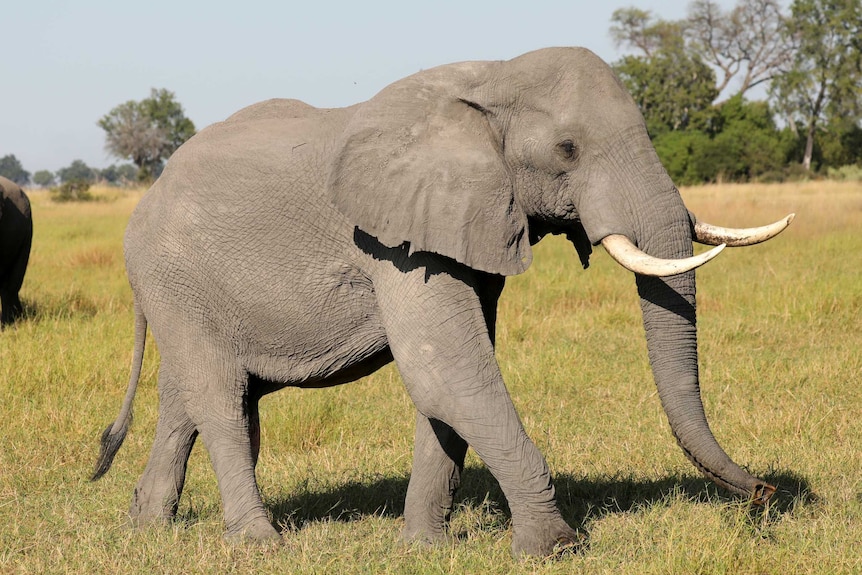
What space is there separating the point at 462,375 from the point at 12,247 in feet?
25.9

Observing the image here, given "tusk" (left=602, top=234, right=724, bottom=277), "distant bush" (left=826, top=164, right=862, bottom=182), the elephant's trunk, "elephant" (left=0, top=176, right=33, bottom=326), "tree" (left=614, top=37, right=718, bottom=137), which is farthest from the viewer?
"tree" (left=614, top=37, right=718, bottom=137)

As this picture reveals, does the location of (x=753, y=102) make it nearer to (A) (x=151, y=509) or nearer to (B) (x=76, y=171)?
(A) (x=151, y=509)

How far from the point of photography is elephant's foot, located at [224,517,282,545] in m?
4.20

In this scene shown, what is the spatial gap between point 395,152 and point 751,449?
2.87 metres

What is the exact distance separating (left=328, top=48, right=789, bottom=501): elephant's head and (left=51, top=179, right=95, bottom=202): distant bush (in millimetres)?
26440

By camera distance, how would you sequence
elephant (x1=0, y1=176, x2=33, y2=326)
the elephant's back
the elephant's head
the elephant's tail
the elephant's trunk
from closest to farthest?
the elephant's head
the elephant's trunk
the elephant's back
the elephant's tail
elephant (x1=0, y1=176, x2=33, y2=326)

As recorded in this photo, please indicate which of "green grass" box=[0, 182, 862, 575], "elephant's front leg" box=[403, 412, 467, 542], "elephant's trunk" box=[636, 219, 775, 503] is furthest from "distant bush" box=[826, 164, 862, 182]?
"elephant's trunk" box=[636, 219, 775, 503]

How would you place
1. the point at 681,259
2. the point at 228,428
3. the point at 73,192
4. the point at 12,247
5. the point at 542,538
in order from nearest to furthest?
the point at 681,259, the point at 542,538, the point at 228,428, the point at 12,247, the point at 73,192

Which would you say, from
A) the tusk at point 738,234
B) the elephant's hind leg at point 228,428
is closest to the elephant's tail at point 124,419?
the elephant's hind leg at point 228,428

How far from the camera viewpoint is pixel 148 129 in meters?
55.9

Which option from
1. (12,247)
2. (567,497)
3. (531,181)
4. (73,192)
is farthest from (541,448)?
(73,192)

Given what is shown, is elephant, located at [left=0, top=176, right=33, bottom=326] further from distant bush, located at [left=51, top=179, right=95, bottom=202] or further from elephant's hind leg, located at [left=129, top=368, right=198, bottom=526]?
distant bush, located at [left=51, top=179, right=95, bottom=202]

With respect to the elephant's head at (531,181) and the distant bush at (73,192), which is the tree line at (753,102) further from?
the elephant's head at (531,181)

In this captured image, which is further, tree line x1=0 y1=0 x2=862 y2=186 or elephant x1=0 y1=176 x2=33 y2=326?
tree line x1=0 y1=0 x2=862 y2=186
